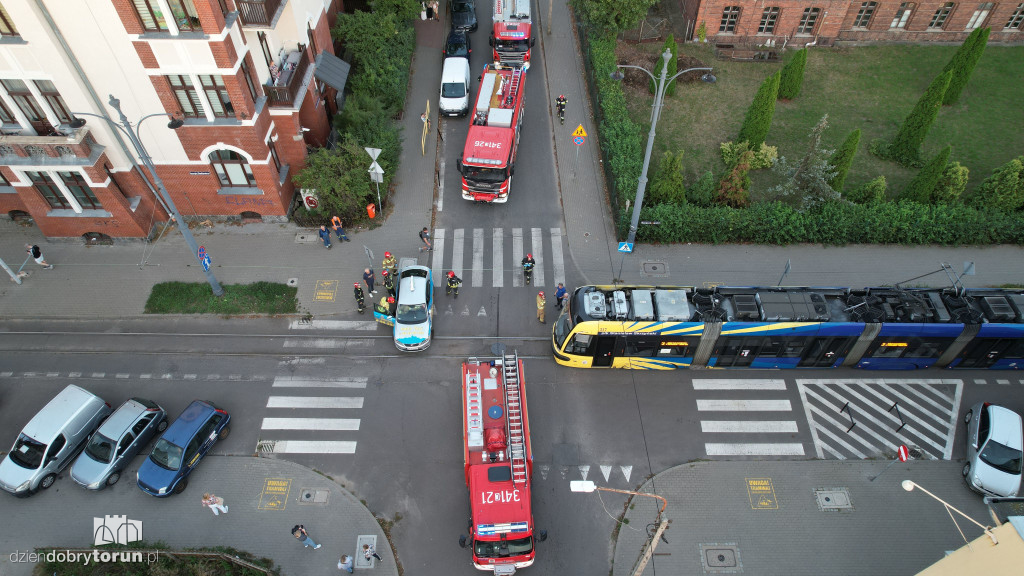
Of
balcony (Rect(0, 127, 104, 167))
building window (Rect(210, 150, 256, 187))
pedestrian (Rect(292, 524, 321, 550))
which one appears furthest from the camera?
building window (Rect(210, 150, 256, 187))

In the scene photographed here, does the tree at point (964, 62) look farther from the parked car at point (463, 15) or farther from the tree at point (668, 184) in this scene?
the parked car at point (463, 15)

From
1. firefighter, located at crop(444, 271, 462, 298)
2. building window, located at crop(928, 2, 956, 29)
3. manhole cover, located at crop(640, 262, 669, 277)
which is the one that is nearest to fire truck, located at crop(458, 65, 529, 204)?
firefighter, located at crop(444, 271, 462, 298)

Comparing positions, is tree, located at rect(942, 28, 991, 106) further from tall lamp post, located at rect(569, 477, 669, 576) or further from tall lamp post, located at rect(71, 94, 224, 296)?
tall lamp post, located at rect(71, 94, 224, 296)

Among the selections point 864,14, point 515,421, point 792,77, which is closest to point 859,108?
point 792,77

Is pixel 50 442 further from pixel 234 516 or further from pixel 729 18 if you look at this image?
pixel 729 18

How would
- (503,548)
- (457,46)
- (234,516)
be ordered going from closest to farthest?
1. (503,548)
2. (234,516)
3. (457,46)

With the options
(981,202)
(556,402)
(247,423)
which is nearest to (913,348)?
(981,202)
